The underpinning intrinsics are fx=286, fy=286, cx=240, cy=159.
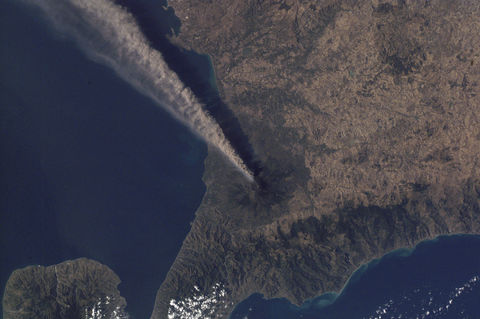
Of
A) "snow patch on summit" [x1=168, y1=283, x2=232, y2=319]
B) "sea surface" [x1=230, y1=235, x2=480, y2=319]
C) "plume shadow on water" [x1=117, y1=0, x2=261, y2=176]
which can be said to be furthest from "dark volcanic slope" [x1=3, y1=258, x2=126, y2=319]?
"plume shadow on water" [x1=117, y1=0, x2=261, y2=176]

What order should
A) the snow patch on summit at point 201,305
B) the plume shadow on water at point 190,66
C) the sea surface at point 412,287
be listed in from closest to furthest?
1. the plume shadow on water at point 190,66
2. the snow patch on summit at point 201,305
3. the sea surface at point 412,287

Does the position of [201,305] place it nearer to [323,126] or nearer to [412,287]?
[323,126]

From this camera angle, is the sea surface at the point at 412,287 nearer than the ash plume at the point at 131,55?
No

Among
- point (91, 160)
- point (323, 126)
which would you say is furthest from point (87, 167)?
point (323, 126)

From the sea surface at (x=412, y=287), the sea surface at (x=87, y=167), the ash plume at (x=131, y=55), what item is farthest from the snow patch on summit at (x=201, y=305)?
the ash plume at (x=131, y=55)

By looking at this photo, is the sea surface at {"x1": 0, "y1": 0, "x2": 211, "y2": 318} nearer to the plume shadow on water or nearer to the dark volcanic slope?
the plume shadow on water

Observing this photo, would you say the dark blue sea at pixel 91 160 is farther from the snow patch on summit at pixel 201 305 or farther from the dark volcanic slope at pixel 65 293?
the snow patch on summit at pixel 201 305

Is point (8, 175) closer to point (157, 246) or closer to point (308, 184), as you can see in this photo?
point (157, 246)
